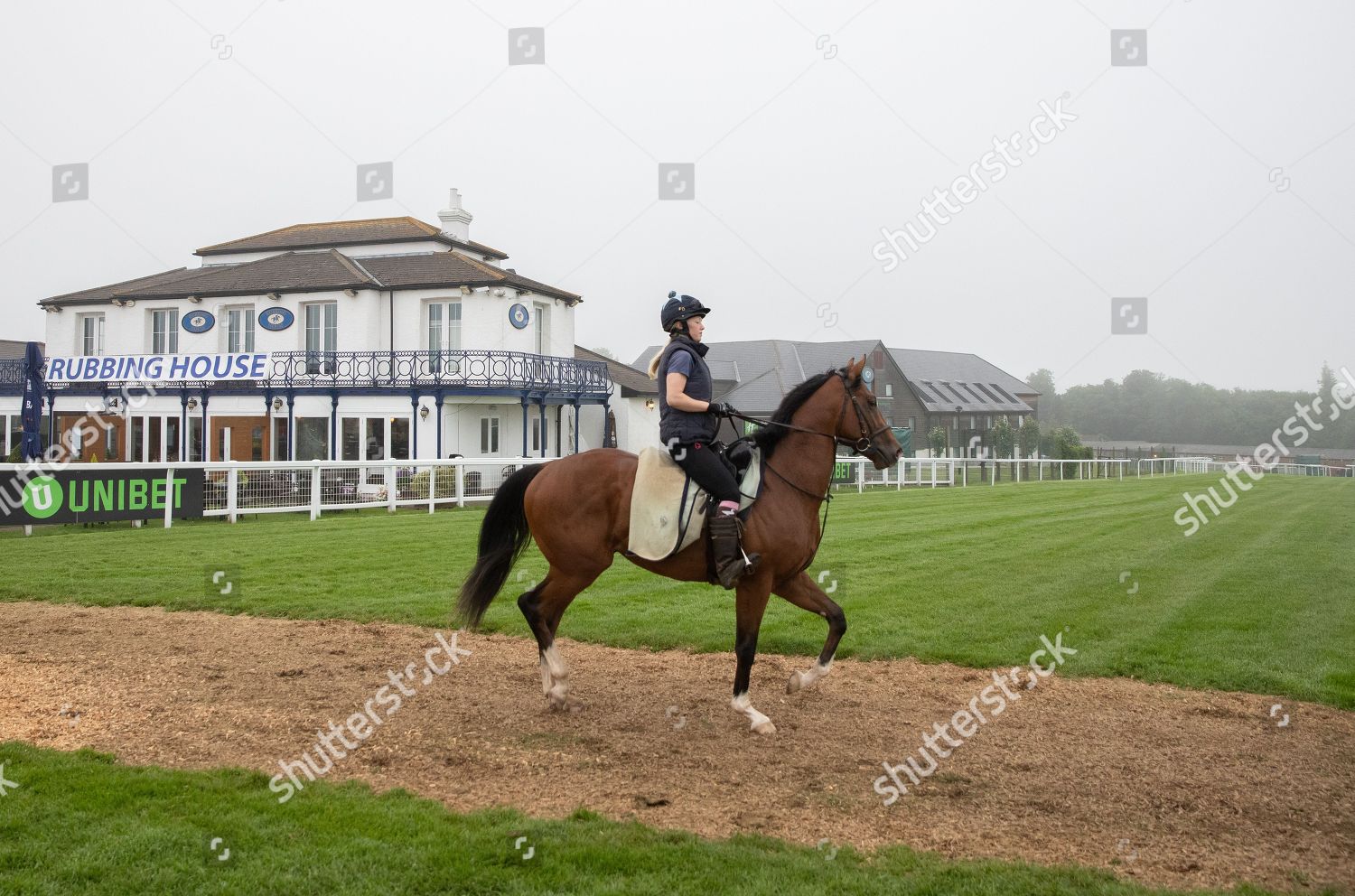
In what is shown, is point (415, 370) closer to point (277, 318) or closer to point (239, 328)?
point (277, 318)

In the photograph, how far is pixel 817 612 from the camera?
20.5 feet

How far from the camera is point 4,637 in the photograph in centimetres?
805

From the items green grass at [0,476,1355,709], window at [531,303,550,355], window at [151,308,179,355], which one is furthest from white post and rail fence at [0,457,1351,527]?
window at [151,308,179,355]

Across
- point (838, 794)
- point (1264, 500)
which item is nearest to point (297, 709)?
point (838, 794)

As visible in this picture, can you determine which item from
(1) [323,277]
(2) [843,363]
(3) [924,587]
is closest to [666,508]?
(3) [924,587]

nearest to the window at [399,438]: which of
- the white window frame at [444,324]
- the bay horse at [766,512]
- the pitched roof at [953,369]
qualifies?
the white window frame at [444,324]

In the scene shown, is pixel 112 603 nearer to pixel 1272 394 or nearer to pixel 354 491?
pixel 354 491

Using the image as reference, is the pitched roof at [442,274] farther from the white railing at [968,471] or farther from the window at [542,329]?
the white railing at [968,471]

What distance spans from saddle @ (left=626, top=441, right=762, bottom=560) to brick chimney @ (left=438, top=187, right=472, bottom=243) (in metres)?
30.9

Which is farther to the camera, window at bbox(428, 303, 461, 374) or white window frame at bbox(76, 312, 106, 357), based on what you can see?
white window frame at bbox(76, 312, 106, 357)

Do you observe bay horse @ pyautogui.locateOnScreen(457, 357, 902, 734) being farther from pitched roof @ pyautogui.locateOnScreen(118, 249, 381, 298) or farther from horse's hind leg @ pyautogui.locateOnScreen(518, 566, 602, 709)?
pitched roof @ pyautogui.locateOnScreen(118, 249, 381, 298)

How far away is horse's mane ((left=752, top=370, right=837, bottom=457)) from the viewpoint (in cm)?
633

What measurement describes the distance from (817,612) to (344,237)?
3226 centimetres

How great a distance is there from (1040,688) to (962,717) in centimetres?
108
